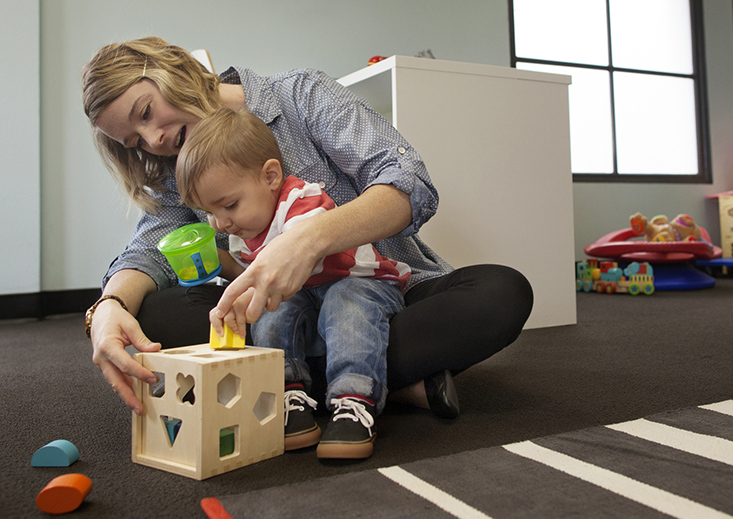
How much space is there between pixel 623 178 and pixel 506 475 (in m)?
3.66

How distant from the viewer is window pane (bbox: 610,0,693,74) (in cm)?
388

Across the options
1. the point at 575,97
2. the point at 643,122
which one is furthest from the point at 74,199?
the point at 643,122

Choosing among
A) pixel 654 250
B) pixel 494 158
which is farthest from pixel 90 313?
pixel 654 250

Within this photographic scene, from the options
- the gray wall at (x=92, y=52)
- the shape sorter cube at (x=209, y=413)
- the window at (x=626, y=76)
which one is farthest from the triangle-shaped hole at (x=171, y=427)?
the window at (x=626, y=76)

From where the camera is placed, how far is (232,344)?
72 cm

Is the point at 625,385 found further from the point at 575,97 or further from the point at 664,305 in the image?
the point at 575,97

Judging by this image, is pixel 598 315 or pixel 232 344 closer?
pixel 232 344

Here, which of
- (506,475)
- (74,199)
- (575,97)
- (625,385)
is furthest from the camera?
(575,97)

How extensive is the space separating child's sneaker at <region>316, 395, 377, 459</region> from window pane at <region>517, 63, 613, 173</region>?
335cm

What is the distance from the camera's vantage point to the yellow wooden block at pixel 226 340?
2.33 ft

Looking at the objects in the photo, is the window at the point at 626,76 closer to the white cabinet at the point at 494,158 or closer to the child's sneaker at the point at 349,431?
the white cabinet at the point at 494,158

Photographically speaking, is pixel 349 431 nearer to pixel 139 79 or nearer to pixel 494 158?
pixel 139 79

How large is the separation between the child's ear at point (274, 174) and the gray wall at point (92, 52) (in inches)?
50.9

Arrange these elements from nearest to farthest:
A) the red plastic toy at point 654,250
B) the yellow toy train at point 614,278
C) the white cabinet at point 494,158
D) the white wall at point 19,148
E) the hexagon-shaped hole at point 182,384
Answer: the hexagon-shaped hole at point 182,384 → the white cabinet at point 494,158 → the white wall at point 19,148 → the yellow toy train at point 614,278 → the red plastic toy at point 654,250
